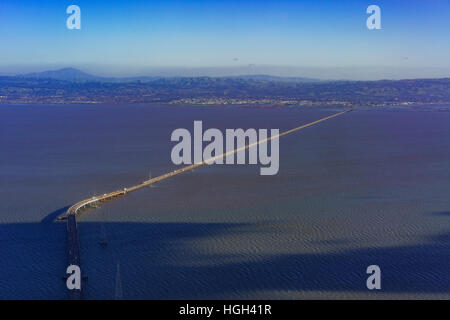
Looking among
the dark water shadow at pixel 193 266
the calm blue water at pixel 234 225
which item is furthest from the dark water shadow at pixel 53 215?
the dark water shadow at pixel 193 266

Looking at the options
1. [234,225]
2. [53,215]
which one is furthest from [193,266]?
[53,215]

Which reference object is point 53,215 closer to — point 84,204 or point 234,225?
point 84,204

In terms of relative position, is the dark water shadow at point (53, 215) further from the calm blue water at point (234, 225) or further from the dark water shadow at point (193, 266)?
the dark water shadow at point (193, 266)

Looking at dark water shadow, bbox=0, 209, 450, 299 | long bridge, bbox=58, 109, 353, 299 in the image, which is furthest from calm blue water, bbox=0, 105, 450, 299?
long bridge, bbox=58, 109, 353, 299

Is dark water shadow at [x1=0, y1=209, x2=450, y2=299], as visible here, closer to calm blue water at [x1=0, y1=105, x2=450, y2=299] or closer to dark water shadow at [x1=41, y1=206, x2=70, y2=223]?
calm blue water at [x1=0, y1=105, x2=450, y2=299]

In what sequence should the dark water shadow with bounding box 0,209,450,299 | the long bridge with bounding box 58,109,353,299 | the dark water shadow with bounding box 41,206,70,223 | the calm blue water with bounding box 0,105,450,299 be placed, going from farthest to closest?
1. the dark water shadow with bounding box 41,206,70,223
2. the long bridge with bounding box 58,109,353,299
3. the calm blue water with bounding box 0,105,450,299
4. the dark water shadow with bounding box 0,209,450,299

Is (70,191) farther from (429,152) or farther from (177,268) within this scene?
(429,152)

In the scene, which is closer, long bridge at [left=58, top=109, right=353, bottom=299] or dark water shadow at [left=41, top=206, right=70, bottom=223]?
long bridge at [left=58, top=109, right=353, bottom=299]
